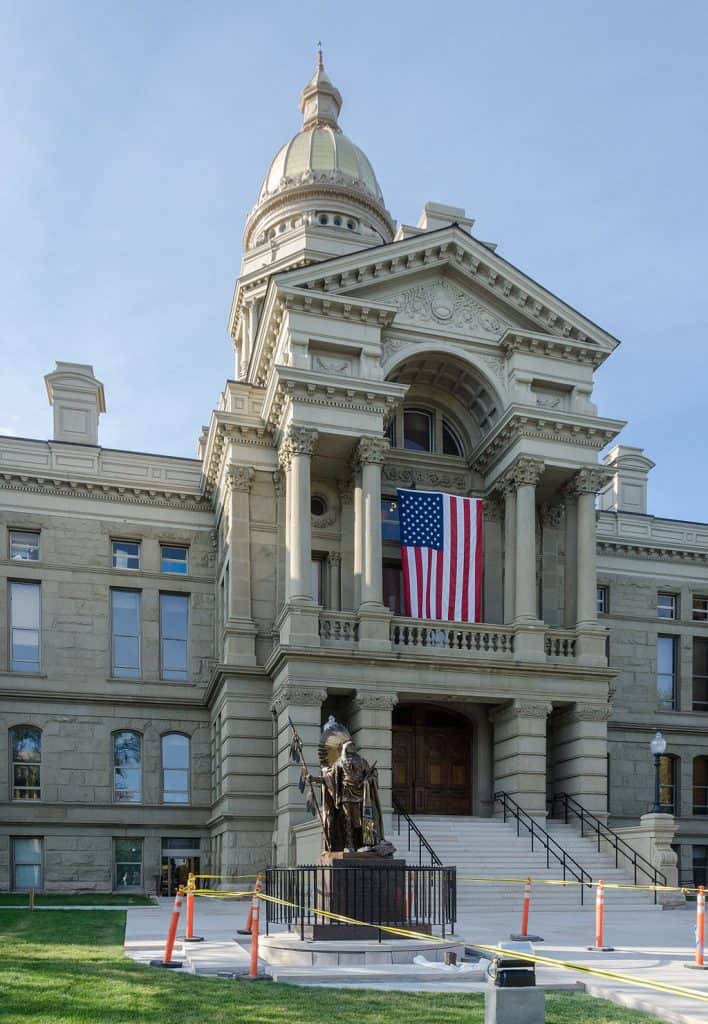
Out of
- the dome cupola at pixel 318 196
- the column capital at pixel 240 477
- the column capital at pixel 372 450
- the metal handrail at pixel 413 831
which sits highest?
the dome cupola at pixel 318 196

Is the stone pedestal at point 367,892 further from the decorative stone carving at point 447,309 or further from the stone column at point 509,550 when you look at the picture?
the decorative stone carving at point 447,309

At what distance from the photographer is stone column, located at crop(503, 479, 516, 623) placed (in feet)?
103

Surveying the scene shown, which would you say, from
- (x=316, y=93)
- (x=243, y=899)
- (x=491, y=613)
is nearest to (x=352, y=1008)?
(x=243, y=899)

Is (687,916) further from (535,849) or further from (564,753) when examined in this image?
(564,753)

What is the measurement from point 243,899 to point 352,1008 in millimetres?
17708

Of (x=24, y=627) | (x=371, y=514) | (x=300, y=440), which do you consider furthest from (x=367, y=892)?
(x=24, y=627)

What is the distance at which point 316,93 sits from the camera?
56969 millimetres

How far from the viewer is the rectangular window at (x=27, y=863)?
3234cm

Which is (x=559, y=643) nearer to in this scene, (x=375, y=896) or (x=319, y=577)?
(x=319, y=577)

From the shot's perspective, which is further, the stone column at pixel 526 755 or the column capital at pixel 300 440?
the column capital at pixel 300 440

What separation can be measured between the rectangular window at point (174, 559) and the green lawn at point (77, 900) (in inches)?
407

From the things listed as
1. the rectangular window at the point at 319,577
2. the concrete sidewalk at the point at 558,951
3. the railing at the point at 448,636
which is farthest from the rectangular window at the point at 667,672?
the concrete sidewalk at the point at 558,951

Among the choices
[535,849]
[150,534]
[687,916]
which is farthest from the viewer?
[150,534]

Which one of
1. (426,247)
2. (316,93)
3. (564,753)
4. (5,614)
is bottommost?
(564,753)
